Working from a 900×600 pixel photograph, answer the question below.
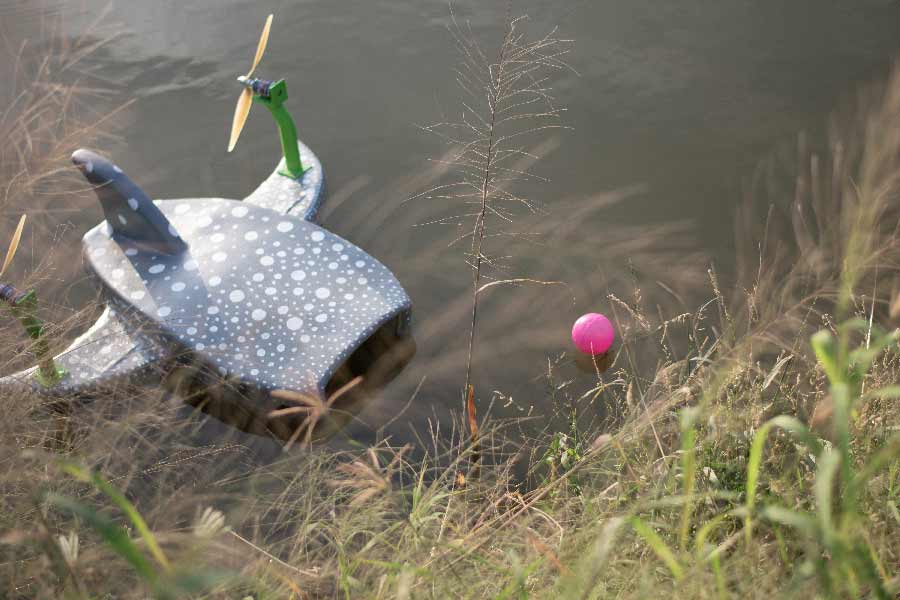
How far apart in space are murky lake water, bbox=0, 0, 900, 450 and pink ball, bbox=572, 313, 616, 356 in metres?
0.11

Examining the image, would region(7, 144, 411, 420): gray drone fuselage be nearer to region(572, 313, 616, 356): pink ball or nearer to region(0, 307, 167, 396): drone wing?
region(0, 307, 167, 396): drone wing

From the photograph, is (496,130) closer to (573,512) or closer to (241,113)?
(241,113)

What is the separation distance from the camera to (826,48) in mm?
4203

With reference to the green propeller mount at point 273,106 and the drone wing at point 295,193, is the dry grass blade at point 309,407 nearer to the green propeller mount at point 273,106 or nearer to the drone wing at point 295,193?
the drone wing at point 295,193

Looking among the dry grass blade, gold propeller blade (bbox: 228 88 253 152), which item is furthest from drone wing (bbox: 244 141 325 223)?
the dry grass blade

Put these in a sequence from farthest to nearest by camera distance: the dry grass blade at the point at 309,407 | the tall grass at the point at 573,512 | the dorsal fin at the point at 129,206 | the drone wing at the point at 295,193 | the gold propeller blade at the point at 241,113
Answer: the drone wing at the point at 295,193 → the gold propeller blade at the point at 241,113 → the dorsal fin at the point at 129,206 → the dry grass blade at the point at 309,407 → the tall grass at the point at 573,512

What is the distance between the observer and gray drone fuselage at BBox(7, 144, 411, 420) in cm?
270

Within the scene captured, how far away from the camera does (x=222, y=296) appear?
9.28ft

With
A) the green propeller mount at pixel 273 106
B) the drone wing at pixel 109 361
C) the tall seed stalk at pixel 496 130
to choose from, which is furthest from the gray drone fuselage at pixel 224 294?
the tall seed stalk at pixel 496 130

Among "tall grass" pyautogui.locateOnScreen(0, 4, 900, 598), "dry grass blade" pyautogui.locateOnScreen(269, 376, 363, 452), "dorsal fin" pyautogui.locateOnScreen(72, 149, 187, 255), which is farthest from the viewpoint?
"dorsal fin" pyautogui.locateOnScreen(72, 149, 187, 255)

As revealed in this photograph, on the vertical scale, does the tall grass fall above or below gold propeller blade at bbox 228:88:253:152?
below

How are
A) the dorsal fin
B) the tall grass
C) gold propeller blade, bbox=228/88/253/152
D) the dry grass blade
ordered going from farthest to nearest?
gold propeller blade, bbox=228/88/253/152 → the dorsal fin → the dry grass blade → the tall grass

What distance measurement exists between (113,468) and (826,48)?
377 cm

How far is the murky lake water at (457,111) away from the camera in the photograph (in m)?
3.18
